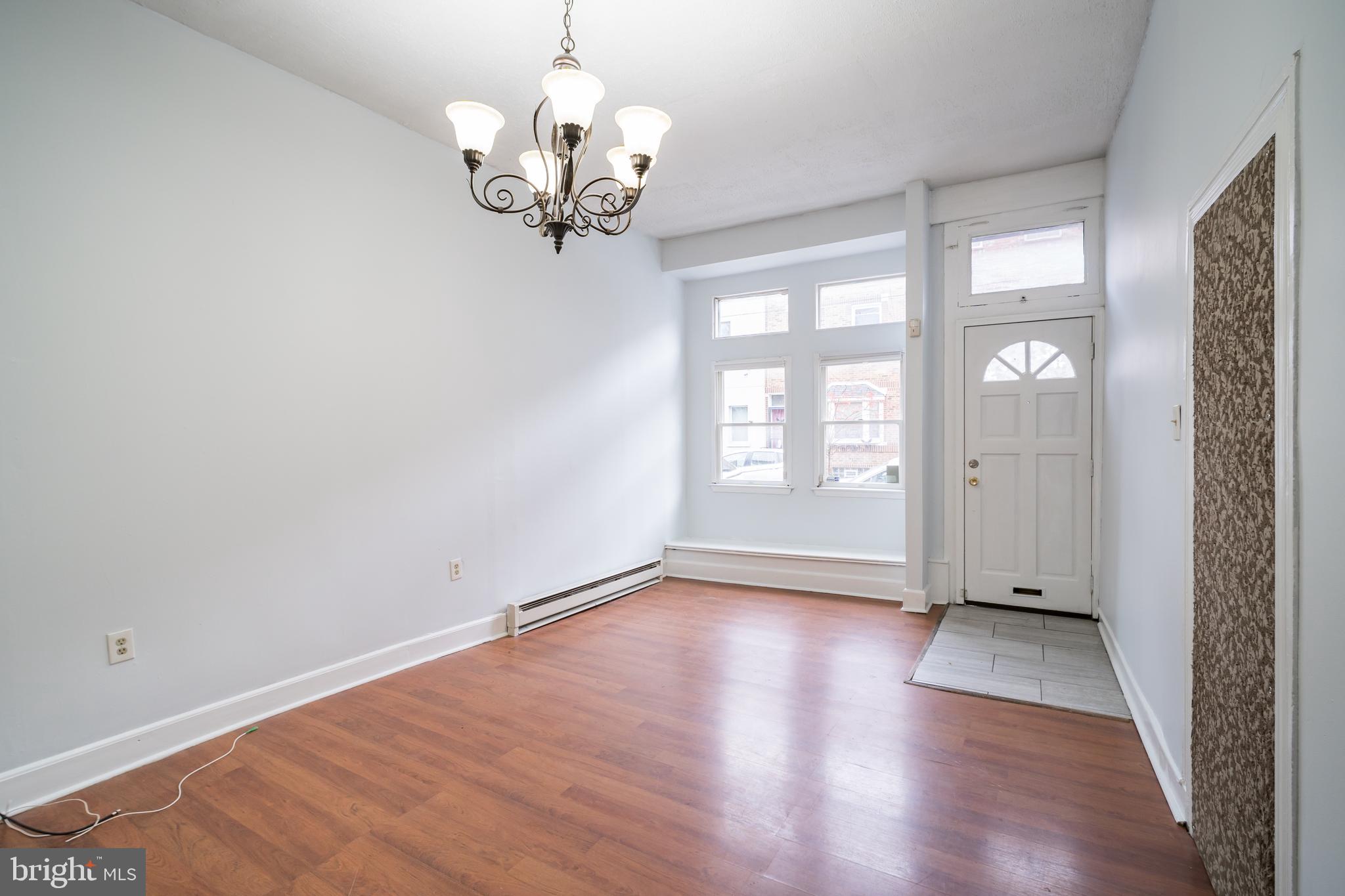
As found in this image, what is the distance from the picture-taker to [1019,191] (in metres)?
4.26

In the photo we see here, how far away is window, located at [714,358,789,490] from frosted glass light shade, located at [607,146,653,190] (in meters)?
3.46

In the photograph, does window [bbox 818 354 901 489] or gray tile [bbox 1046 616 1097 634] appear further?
window [bbox 818 354 901 489]

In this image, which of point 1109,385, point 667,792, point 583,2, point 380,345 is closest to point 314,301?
point 380,345

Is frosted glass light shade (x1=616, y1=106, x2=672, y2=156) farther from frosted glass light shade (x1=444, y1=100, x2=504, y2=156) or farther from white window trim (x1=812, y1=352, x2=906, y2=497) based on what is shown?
white window trim (x1=812, y1=352, x2=906, y2=497)

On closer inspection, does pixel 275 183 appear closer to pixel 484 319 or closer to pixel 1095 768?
pixel 484 319

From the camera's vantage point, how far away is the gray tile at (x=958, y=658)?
3359 millimetres

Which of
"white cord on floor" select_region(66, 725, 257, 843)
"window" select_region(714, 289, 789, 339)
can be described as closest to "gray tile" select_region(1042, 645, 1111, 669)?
"window" select_region(714, 289, 789, 339)

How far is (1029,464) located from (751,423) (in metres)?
2.33

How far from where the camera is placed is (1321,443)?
1.13 m

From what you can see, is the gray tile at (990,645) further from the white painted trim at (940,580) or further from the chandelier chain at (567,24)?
the chandelier chain at (567,24)

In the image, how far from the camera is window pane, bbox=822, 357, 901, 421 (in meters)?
5.20

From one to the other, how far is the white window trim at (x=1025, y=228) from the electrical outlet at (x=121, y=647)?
16.4ft

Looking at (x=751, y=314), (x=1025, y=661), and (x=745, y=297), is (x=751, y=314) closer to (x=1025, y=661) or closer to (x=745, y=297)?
(x=745, y=297)

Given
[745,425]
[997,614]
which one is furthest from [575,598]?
[997,614]
